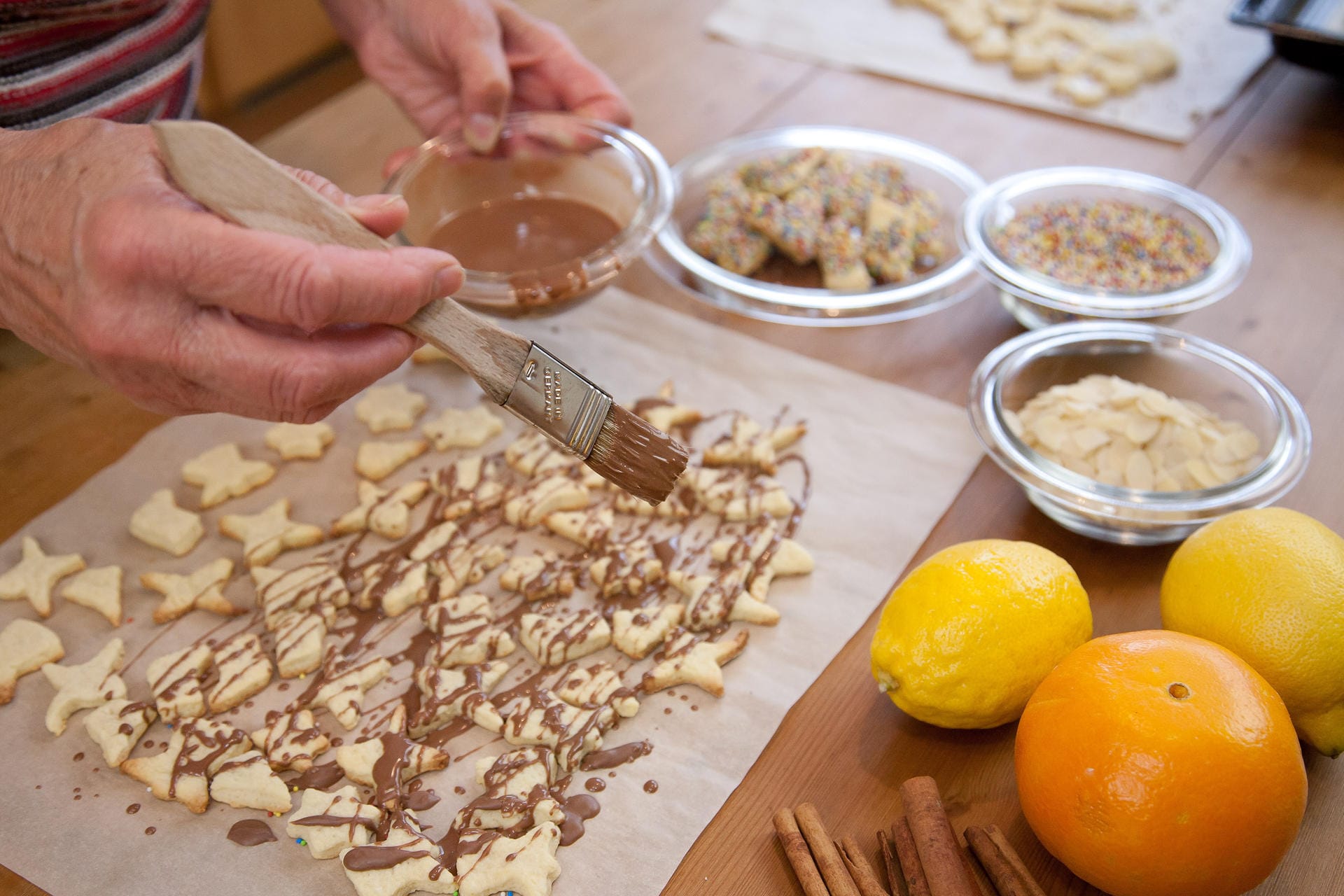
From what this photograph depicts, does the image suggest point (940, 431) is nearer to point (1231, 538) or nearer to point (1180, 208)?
point (1231, 538)

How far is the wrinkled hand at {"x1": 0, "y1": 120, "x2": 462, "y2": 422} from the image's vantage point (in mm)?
1089

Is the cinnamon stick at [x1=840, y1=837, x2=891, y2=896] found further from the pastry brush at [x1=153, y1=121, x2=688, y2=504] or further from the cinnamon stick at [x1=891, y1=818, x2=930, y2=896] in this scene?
the pastry brush at [x1=153, y1=121, x2=688, y2=504]

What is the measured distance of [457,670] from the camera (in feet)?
4.32

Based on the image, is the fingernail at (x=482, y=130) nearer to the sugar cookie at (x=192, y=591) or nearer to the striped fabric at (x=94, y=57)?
the striped fabric at (x=94, y=57)

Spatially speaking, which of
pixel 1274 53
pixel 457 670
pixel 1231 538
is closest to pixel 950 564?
A: pixel 1231 538

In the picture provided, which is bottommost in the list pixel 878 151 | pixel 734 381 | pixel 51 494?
pixel 51 494

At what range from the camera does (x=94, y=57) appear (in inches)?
64.2

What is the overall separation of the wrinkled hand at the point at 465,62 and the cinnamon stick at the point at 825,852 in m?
1.22

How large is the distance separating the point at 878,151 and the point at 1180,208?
59cm

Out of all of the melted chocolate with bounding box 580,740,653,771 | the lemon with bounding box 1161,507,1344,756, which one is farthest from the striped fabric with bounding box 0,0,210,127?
the lemon with bounding box 1161,507,1344,756

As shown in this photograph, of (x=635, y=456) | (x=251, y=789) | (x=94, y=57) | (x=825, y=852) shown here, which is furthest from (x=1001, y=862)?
(x=94, y=57)

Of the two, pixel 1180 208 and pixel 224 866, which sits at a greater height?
pixel 1180 208

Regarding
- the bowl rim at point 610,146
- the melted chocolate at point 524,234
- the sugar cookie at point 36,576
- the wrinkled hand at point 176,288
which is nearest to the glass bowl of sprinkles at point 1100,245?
the bowl rim at point 610,146

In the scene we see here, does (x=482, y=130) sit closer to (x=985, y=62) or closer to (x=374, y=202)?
(x=374, y=202)
